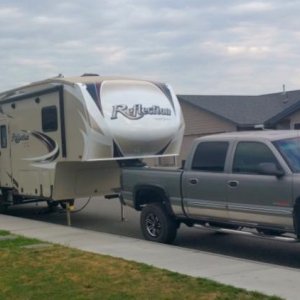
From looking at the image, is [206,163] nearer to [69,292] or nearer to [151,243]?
[151,243]

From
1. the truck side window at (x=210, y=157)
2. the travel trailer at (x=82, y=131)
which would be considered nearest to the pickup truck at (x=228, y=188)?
the truck side window at (x=210, y=157)

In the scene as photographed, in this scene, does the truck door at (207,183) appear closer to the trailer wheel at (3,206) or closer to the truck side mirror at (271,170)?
the truck side mirror at (271,170)

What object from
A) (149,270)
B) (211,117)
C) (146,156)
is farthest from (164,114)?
(211,117)

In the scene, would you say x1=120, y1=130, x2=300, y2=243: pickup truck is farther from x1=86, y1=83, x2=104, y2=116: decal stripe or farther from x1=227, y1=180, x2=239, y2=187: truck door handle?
x1=86, y1=83, x2=104, y2=116: decal stripe

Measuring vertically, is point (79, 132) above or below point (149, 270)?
above

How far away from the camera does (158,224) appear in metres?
11.2

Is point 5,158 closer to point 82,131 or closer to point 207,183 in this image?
point 82,131

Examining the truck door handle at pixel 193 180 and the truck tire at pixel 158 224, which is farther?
the truck tire at pixel 158 224

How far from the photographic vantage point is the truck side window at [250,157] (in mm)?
9469

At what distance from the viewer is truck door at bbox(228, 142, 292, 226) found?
900cm

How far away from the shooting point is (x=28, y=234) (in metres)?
12.1

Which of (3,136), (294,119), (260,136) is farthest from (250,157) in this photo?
(294,119)

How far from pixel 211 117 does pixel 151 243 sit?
23965 millimetres

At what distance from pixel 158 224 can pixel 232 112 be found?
74.6 feet
